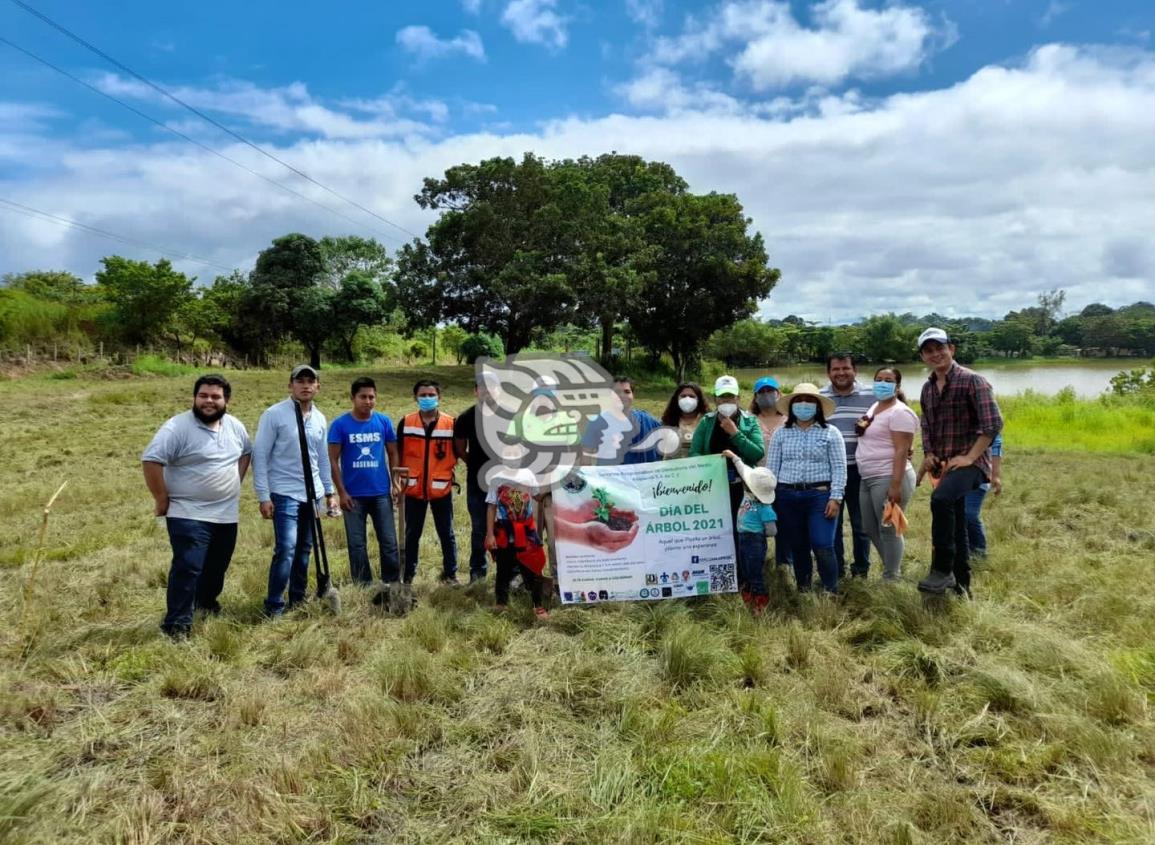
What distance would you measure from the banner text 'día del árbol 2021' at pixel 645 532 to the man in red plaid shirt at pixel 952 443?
146 centimetres

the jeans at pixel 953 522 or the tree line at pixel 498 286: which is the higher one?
the tree line at pixel 498 286

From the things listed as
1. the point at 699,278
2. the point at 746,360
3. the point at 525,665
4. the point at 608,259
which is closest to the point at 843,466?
the point at 525,665

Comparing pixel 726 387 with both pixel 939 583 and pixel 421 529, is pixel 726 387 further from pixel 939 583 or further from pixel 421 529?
pixel 421 529

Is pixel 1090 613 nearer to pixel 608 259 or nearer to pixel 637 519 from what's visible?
pixel 637 519

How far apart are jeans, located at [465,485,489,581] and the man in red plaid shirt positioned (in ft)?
11.5

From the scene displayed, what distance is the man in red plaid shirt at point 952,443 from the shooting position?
4.19 metres

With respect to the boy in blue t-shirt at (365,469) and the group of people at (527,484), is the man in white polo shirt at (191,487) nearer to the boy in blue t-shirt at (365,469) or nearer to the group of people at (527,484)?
the group of people at (527,484)

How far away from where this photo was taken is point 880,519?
5113mm

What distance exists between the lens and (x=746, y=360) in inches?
3246

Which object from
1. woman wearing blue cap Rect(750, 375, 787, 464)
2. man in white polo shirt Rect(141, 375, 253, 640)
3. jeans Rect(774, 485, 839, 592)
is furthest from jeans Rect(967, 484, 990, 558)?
man in white polo shirt Rect(141, 375, 253, 640)

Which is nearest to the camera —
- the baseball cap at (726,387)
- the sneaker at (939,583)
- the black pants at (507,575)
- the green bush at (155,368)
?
the sneaker at (939,583)

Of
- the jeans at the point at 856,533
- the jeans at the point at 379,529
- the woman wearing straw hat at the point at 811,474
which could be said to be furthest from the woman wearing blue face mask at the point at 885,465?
the jeans at the point at 379,529

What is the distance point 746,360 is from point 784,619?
8127 cm

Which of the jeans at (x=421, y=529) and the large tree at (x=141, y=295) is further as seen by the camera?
the large tree at (x=141, y=295)
